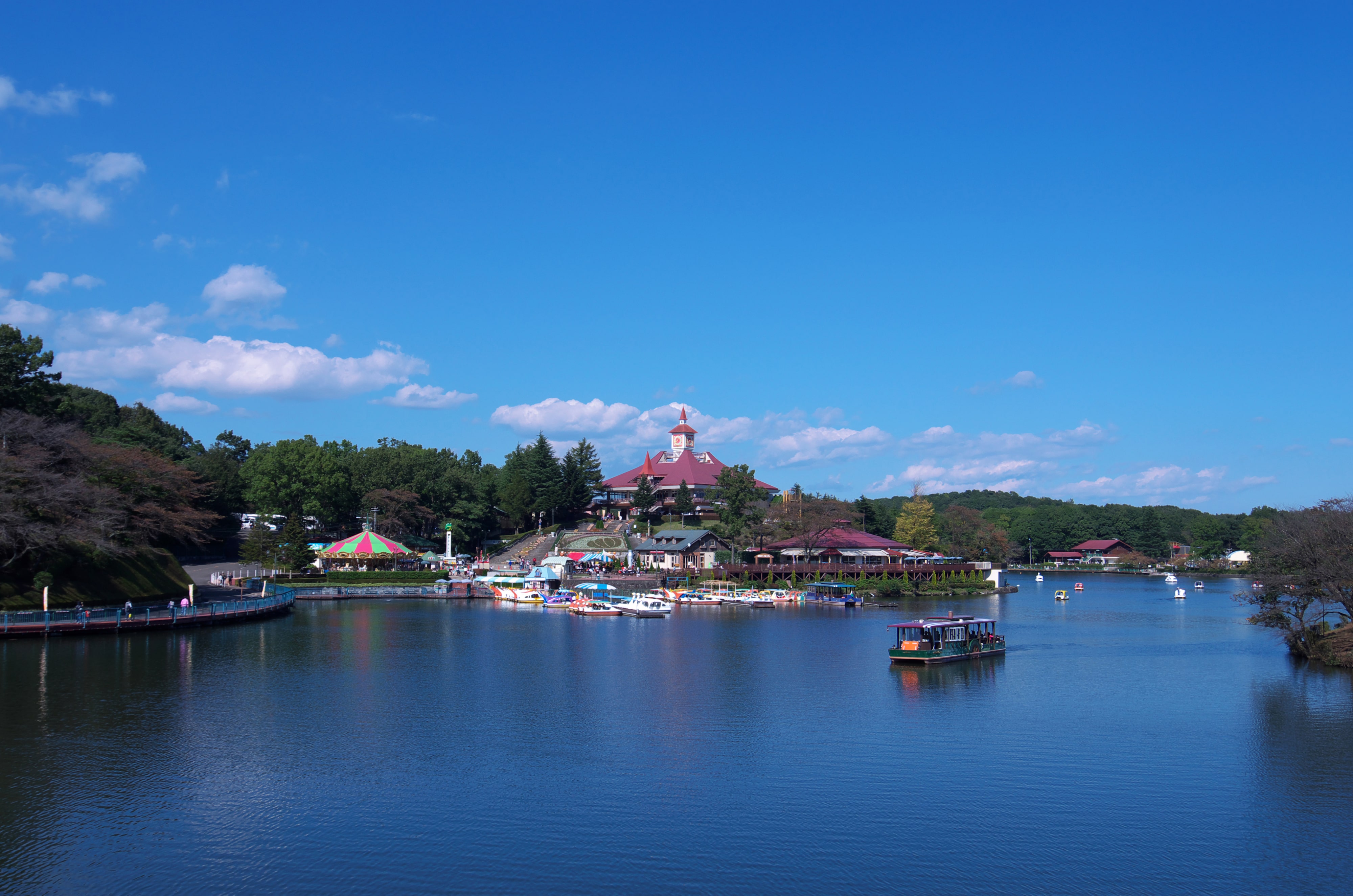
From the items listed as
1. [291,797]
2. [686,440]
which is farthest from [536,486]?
[291,797]

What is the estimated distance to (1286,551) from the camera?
3572 cm

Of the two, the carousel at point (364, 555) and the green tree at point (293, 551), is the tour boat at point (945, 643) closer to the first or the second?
the green tree at point (293, 551)

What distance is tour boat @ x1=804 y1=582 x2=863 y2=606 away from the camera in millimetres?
69750

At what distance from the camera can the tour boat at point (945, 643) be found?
1508 inches

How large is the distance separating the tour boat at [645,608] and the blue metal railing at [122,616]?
2127cm

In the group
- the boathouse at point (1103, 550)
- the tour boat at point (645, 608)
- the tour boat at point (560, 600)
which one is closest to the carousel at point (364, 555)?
the tour boat at point (560, 600)

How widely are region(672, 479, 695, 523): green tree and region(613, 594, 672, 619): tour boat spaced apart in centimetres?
4155

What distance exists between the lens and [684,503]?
104 meters

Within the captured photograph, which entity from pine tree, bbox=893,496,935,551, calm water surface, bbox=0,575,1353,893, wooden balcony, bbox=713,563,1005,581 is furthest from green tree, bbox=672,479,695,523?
calm water surface, bbox=0,575,1353,893

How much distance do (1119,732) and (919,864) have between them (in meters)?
12.4

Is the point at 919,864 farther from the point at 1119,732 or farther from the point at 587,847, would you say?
the point at 1119,732

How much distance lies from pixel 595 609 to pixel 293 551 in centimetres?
2492

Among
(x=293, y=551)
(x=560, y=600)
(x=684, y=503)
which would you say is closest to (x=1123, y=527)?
(x=684, y=503)

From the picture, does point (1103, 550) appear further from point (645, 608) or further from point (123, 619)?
point (123, 619)
